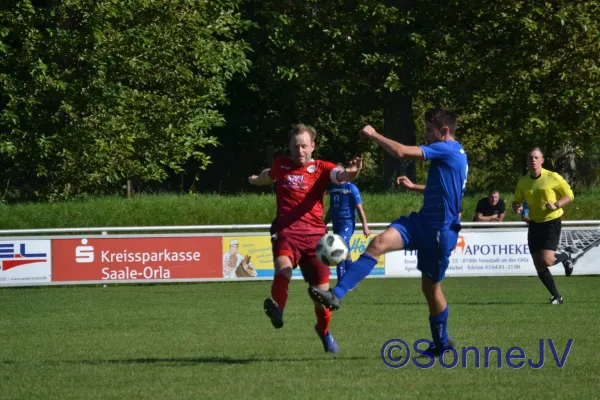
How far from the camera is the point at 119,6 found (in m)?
29.7

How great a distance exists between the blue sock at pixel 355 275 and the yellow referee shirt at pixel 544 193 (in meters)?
7.22

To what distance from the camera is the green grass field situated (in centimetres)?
744

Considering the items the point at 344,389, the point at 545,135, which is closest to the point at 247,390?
the point at 344,389

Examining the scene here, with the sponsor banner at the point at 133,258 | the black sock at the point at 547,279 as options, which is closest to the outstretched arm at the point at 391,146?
the black sock at the point at 547,279

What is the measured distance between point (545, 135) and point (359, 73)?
238 inches

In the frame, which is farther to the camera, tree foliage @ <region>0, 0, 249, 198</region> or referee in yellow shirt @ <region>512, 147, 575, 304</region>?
tree foliage @ <region>0, 0, 249, 198</region>

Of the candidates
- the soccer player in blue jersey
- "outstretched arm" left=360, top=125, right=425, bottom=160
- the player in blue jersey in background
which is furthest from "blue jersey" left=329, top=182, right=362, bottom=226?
"outstretched arm" left=360, top=125, right=425, bottom=160

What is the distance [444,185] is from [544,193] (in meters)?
6.94

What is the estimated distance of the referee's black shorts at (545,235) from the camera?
15.2m

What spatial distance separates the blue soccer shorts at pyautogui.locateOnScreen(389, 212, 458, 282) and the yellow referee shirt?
683 cm

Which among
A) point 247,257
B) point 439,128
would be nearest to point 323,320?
point 439,128

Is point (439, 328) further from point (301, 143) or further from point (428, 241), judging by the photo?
point (301, 143)

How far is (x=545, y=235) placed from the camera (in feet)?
49.8

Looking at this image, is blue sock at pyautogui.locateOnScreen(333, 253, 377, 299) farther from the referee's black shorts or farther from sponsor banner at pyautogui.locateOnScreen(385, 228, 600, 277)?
sponsor banner at pyautogui.locateOnScreen(385, 228, 600, 277)
